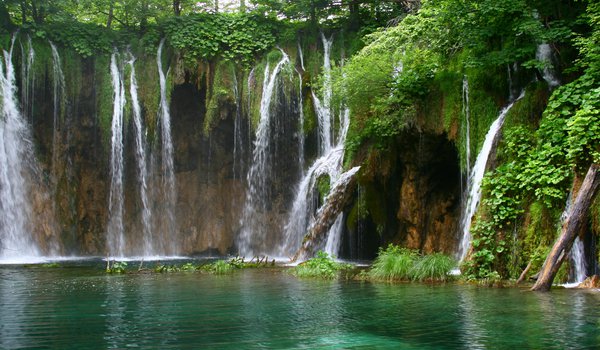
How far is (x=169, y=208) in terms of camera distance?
25641 mm

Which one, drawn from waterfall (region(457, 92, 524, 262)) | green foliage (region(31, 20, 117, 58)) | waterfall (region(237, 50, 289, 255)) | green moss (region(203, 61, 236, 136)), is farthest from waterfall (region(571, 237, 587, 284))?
green foliage (region(31, 20, 117, 58))

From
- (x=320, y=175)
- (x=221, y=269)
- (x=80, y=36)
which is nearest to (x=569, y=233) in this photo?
(x=221, y=269)

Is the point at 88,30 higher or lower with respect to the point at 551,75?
higher

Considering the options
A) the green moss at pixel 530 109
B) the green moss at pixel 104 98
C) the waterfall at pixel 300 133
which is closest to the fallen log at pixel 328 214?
the green moss at pixel 530 109

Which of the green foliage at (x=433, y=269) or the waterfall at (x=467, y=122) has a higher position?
the waterfall at (x=467, y=122)

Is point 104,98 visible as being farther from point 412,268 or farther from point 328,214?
point 412,268

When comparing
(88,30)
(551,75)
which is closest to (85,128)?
(88,30)

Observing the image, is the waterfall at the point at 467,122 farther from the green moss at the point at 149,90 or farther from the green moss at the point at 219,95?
the green moss at the point at 149,90

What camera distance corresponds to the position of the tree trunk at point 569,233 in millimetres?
10297

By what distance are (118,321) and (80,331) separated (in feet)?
2.43

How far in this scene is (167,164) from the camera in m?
25.3

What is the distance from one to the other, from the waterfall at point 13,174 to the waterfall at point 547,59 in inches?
723

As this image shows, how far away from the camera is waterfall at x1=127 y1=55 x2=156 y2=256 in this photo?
81.4ft

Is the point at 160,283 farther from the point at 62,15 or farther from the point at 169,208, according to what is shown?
the point at 62,15
